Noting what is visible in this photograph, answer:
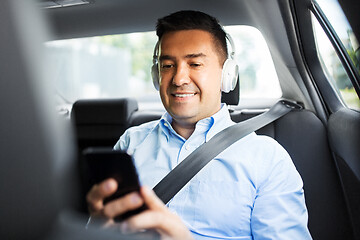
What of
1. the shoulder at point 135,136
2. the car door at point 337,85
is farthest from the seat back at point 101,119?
the car door at point 337,85

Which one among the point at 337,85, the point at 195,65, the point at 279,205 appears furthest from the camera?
the point at 337,85

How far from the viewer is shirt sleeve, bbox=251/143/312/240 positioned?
1.19 m

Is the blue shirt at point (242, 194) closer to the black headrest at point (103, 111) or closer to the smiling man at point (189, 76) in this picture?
the smiling man at point (189, 76)

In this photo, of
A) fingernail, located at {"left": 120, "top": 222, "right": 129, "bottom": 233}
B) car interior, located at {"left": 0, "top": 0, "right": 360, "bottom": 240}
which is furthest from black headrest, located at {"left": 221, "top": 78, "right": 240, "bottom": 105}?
fingernail, located at {"left": 120, "top": 222, "right": 129, "bottom": 233}

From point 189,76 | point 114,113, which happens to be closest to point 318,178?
point 189,76

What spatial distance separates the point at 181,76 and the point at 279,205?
0.60 metres

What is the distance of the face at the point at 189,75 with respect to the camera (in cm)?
147

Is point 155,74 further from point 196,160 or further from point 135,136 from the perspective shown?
point 196,160

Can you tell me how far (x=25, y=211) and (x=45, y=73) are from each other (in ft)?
0.38

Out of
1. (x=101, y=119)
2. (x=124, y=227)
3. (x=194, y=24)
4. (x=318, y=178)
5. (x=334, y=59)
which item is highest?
(x=194, y=24)

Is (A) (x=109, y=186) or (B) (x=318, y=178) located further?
(B) (x=318, y=178)

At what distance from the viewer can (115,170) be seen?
1.41 feet

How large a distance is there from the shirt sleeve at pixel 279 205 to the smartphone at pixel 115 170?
33.7 inches

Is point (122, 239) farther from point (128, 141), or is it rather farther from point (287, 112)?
point (287, 112)
